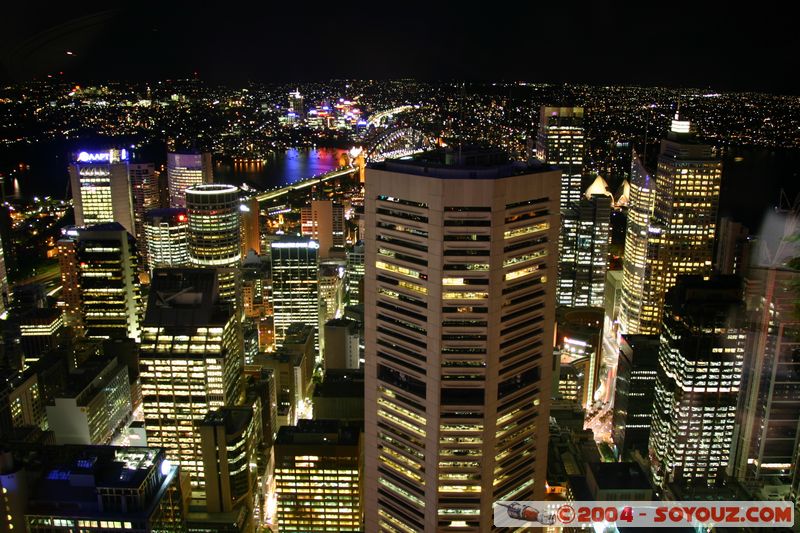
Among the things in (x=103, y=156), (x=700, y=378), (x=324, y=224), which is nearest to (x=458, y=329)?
(x=700, y=378)

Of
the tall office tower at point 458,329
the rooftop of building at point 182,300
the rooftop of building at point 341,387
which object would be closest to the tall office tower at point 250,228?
the rooftop of building at point 341,387

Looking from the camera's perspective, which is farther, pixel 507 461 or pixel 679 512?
pixel 507 461

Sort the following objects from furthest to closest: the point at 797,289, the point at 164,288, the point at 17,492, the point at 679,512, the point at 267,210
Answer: the point at 267,210
the point at 164,288
the point at 17,492
the point at 679,512
the point at 797,289

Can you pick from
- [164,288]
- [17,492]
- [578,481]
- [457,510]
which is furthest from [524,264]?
[164,288]

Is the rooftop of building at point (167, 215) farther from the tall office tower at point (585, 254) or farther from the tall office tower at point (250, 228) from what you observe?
the tall office tower at point (585, 254)

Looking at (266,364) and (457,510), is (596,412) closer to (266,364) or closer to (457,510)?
(266,364)

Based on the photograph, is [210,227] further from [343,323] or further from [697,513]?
[697,513]

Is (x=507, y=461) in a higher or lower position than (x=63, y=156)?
lower
